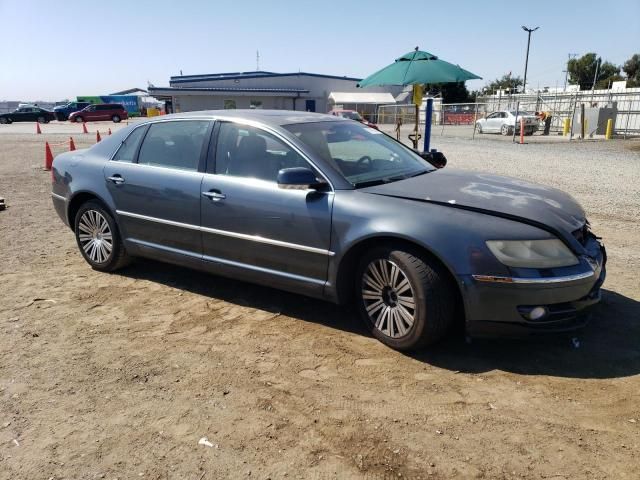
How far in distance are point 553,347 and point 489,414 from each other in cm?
105

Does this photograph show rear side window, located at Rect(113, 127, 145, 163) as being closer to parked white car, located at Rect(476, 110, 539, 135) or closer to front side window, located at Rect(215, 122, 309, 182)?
front side window, located at Rect(215, 122, 309, 182)

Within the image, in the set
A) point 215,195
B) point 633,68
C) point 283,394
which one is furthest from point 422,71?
point 633,68

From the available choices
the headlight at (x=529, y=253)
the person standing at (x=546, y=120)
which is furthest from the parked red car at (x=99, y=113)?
the headlight at (x=529, y=253)

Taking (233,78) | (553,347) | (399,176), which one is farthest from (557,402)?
(233,78)

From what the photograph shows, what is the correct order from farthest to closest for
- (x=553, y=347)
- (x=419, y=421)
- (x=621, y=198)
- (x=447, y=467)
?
(x=621, y=198) → (x=553, y=347) → (x=419, y=421) → (x=447, y=467)

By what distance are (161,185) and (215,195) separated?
2.14ft

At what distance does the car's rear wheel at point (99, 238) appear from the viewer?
5184mm

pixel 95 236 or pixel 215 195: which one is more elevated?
pixel 215 195

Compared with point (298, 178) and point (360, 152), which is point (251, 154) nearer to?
point (298, 178)

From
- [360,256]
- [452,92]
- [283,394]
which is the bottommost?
[283,394]

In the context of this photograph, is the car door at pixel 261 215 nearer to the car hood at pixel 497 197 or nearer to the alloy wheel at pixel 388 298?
the alloy wheel at pixel 388 298

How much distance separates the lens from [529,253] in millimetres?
3262

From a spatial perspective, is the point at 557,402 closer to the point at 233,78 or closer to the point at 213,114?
the point at 213,114

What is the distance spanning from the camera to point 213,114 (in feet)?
15.3
